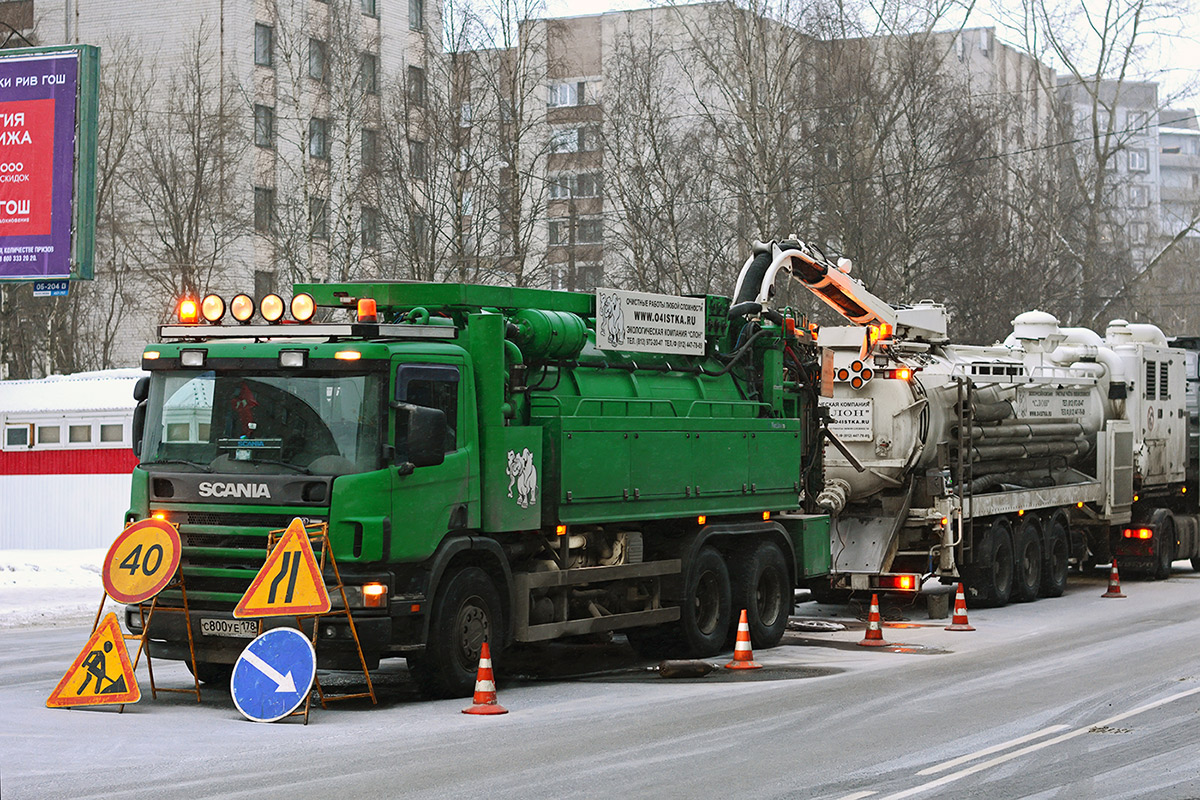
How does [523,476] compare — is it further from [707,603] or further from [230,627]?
[707,603]

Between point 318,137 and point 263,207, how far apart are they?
3728 mm

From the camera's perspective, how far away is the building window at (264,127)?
43656 millimetres

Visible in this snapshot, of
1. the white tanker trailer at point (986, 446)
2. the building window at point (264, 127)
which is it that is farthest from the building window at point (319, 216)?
the white tanker trailer at point (986, 446)

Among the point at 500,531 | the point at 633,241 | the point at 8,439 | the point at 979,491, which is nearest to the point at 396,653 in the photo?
the point at 500,531

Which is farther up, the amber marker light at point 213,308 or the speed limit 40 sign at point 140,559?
the amber marker light at point 213,308

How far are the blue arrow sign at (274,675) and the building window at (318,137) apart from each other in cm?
2801

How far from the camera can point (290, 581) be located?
11.0 meters

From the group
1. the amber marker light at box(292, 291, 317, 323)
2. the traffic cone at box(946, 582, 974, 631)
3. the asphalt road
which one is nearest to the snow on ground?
the asphalt road

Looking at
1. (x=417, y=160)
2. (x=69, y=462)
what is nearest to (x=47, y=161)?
(x=69, y=462)

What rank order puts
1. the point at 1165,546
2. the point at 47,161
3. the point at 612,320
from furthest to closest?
the point at 1165,546
the point at 47,161
the point at 612,320

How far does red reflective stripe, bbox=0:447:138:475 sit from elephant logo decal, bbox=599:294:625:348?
50.9ft

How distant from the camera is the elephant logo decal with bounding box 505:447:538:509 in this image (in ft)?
41.6

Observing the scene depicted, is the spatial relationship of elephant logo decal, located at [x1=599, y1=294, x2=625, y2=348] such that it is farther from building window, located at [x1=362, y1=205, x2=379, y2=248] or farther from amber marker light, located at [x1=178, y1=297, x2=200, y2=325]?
building window, located at [x1=362, y1=205, x2=379, y2=248]

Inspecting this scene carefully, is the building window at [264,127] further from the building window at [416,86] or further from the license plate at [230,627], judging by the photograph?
the license plate at [230,627]
